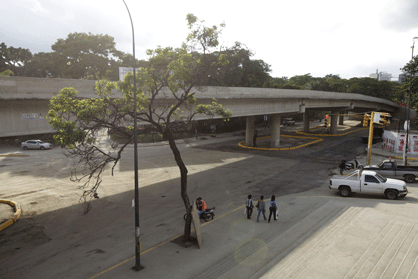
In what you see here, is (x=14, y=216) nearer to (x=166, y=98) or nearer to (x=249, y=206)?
(x=166, y=98)

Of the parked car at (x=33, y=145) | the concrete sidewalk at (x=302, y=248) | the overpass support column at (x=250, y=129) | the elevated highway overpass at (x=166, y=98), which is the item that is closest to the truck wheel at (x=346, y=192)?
the concrete sidewalk at (x=302, y=248)

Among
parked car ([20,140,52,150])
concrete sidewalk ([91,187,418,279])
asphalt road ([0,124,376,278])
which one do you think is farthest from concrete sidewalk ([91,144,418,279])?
parked car ([20,140,52,150])

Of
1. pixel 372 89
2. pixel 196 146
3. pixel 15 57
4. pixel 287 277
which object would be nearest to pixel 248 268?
pixel 287 277

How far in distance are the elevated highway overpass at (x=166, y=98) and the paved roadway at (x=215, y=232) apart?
5.54 m

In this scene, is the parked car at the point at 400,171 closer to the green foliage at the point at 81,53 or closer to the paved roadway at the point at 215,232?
the paved roadway at the point at 215,232

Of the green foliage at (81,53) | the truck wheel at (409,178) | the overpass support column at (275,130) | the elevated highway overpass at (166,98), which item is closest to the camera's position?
the elevated highway overpass at (166,98)

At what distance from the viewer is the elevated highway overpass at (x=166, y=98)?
1417 centimetres

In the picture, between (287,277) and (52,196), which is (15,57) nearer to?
(52,196)

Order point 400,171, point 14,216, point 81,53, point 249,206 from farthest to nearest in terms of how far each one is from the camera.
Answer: point 81,53
point 400,171
point 14,216
point 249,206

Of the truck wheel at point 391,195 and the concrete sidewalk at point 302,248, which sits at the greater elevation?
the truck wheel at point 391,195

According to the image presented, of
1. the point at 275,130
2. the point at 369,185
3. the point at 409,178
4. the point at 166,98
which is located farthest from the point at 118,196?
the point at 275,130

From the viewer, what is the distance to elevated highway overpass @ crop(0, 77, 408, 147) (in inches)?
558

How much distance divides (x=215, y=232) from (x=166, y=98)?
347 inches

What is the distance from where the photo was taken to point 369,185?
1792cm
